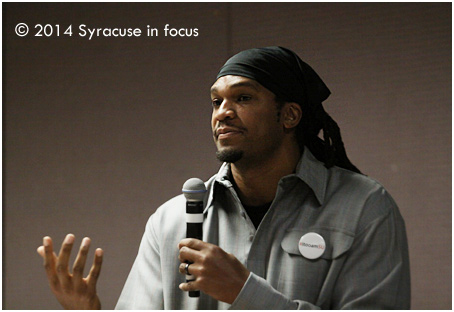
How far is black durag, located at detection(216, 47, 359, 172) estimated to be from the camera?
6.68 feet

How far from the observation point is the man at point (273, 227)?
5.98 ft

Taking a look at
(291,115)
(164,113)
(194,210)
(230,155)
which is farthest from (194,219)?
(164,113)

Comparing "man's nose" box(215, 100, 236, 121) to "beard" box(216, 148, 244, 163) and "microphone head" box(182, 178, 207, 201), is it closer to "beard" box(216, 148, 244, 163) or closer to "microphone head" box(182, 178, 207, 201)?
"beard" box(216, 148, 244, 163)

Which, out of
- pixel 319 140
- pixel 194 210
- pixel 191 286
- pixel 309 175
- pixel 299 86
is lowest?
pixel 191 286

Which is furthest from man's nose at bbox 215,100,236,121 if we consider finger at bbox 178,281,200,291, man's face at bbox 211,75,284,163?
finger at bbox 178,281,200,291

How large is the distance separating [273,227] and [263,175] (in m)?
0.20

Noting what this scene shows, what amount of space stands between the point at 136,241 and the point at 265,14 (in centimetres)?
129

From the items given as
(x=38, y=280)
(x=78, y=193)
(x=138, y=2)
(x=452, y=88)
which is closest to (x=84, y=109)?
(x=78, y=193)

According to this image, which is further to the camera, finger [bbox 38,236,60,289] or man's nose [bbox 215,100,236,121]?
man's nose [bbox 215,100,236,121]

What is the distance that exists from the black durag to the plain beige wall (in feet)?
0.88

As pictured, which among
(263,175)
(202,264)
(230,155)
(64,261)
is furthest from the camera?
(263,175)

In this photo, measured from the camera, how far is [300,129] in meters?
2.17

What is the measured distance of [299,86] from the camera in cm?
210

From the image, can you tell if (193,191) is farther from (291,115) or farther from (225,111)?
(291,115)
